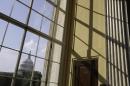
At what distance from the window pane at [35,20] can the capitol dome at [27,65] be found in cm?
65

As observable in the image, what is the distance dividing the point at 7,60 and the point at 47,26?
1.37m

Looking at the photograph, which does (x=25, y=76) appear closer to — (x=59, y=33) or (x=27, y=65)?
(x=27, y=65)

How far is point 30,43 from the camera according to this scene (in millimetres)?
3684

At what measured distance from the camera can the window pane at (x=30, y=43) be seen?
140 inches

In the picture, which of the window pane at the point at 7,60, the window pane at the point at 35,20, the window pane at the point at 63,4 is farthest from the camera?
the window pane at the point at 63,4

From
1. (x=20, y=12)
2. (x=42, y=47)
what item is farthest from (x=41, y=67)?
(x=20, y=12)

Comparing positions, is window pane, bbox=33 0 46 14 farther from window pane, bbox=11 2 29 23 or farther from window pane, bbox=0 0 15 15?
window pane, bbox=0 0 15 15

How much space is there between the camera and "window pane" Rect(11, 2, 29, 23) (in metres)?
3.40

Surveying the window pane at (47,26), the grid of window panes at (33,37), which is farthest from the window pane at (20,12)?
the window pane at (47,26)

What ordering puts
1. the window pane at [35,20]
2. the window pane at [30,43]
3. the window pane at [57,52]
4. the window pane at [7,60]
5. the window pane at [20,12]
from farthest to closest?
the window pane at [57,52], the window pane at [35,20], the window pane at [30,43], the window pane at [20,12], the window pane at [7,60]

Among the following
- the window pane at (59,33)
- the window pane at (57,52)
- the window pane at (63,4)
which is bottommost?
the window pane at (57,52)

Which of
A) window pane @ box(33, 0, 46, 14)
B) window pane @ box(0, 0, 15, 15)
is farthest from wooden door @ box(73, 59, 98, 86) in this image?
window pane @ box(0, 0, 15, 15)

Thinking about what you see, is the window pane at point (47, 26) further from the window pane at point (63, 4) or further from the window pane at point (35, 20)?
the window pane at point (63, 4)

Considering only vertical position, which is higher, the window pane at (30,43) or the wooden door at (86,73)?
the window pane at (30,43)
